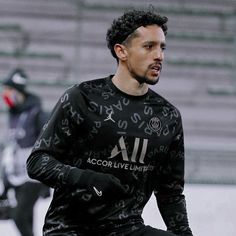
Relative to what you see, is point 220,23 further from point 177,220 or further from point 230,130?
point 177,220

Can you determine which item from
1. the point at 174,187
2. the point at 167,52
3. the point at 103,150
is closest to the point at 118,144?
the point at 103,150

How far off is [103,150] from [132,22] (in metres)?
0.47

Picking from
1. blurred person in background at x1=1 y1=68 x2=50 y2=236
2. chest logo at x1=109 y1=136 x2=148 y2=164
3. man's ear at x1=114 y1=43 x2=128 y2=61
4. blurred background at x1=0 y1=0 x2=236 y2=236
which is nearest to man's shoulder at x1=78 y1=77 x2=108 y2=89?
man's ear at x1=114 y1=43 x2=128 y2=61

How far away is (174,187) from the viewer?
3.08 meters

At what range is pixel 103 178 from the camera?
2.69 meters

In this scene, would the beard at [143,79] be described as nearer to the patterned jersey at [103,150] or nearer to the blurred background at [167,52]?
the patterned jersey at [103,150]

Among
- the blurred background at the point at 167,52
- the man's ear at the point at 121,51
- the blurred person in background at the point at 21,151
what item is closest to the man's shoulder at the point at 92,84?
the man's ear at the point at 121,51

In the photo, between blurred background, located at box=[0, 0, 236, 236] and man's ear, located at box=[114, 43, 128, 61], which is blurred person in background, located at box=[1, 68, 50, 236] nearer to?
blurred background, located at box=[0, 0, 236, 236]

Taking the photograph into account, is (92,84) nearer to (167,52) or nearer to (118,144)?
(118,144)

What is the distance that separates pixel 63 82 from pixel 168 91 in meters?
1.20

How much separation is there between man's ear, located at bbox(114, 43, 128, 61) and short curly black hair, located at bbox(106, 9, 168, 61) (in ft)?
0.05

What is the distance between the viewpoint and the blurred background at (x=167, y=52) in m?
8.62

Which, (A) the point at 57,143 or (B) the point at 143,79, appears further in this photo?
(B) the point at 143,79

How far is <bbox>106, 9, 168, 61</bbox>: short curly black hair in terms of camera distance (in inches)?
116
